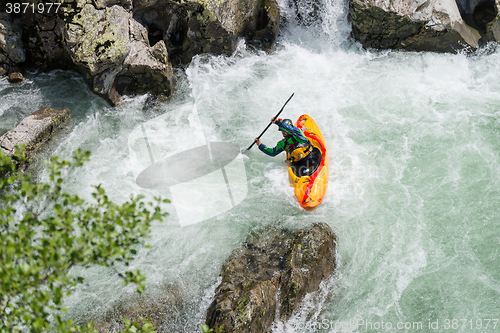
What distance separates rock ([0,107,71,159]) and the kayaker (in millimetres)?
4139

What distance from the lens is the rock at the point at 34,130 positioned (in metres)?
6.66

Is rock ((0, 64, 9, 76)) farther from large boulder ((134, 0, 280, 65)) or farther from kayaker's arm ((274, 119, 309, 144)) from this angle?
kayaker's arm ((274, 119, 309, 144))

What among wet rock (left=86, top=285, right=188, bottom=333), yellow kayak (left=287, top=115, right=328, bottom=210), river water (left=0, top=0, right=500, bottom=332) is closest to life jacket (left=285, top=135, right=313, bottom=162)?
yellow kayak (left=287, top=115, right=328, bottom=210)

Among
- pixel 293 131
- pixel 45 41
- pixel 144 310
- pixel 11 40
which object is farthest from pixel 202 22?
pixel 144 310

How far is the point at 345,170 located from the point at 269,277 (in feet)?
9.78

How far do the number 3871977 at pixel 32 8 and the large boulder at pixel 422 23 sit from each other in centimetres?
699

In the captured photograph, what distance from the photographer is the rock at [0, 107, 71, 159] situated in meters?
6.66

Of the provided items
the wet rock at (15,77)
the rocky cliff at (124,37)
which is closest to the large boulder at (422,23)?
the rocky cliff at (124,37)

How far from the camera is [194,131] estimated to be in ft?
25.5

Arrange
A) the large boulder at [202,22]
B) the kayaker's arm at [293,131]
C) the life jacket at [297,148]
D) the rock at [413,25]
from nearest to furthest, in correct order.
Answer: the kayaker's arm at [293,131] → the life jacket at [297,148] → the large boulder at [202,22] → the rock at [413,25]

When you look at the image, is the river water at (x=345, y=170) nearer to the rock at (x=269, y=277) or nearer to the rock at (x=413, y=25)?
the rock at (x=269, y=277)

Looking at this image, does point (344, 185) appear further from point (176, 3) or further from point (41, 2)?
point (41, 2)

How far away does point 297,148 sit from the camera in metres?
6.63

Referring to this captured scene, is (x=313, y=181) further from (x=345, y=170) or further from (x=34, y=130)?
(x=34, y=130)
